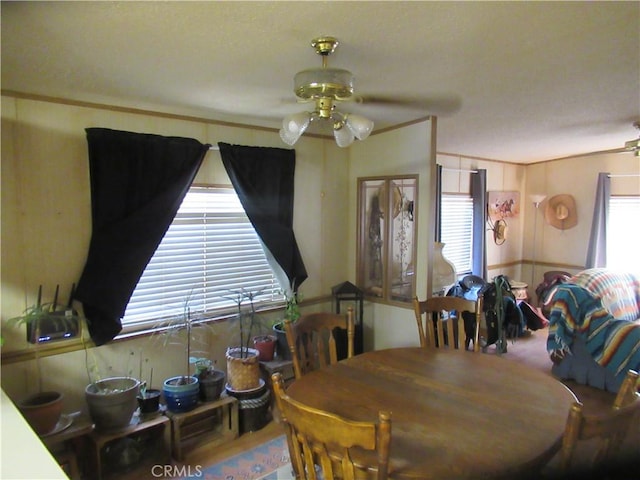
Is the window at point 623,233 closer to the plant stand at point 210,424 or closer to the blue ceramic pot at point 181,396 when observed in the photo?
the plant stand at point 210,424

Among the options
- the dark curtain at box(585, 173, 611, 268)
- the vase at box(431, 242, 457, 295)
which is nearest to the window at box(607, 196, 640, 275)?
the dark curtain at box(585, 173, 611, 268)

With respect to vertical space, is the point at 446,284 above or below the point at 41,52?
below

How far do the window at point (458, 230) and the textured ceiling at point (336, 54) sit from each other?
2.12m

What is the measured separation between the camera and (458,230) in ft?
17.4

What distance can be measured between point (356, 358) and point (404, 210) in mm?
1705

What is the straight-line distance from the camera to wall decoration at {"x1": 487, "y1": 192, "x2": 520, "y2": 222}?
571 centimetres

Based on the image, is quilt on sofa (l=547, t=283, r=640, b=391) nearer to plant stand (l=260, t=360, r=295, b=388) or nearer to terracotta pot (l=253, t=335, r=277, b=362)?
plant stand (l=260, t=360, r=295, b=388)

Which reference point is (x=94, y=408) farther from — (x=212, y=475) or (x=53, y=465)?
(x=53, y=465)

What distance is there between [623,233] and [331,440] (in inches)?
227

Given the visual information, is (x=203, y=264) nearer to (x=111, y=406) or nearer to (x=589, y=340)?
(x=111, y=406)

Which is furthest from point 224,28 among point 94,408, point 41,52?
point 94,408

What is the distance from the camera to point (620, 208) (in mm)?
5363

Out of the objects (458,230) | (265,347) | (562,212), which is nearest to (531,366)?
(458,230)

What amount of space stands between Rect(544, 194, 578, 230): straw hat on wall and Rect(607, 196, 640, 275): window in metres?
0.45
